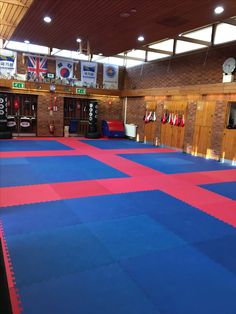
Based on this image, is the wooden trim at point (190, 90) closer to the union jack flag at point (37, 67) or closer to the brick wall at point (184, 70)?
the brick wall at point (184, 70)

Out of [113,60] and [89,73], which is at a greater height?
[113,60]

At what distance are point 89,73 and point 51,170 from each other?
9060 mm

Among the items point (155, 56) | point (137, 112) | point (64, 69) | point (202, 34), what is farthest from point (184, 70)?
point (64, 69)

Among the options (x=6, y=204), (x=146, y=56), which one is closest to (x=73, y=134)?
(x=146, y=56)

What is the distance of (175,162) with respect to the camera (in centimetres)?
908

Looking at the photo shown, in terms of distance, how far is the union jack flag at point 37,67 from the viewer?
1349 cm

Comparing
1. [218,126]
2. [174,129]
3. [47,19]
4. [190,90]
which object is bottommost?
[174,129]

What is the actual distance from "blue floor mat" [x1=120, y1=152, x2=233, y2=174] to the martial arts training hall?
4cm

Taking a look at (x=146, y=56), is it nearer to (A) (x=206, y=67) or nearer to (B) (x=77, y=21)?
(A) (x=206, y=67)

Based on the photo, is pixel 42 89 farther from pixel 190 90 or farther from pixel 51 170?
pixel 51 170

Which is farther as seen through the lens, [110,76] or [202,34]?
[110,76]

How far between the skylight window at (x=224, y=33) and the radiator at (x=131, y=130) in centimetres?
595

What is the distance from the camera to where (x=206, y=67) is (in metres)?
10.4

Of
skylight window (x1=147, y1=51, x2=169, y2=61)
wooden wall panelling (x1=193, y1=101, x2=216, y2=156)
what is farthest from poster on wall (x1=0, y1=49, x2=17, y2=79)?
wooden wall panelling (x1=193, y1=101, x2=216, y2=156)
